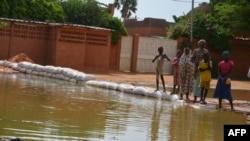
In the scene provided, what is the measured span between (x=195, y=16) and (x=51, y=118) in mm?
26997

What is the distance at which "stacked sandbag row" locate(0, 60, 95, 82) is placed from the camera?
19636mm

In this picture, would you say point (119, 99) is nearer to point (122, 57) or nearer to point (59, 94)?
point (59, 94)

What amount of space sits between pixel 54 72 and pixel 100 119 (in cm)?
1148

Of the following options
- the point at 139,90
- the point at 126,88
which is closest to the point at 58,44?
the point at 126,88

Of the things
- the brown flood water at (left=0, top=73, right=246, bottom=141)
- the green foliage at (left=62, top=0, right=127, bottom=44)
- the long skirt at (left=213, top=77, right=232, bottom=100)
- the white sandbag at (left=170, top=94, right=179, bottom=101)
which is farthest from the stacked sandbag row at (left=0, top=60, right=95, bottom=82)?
the green foliage at (left=62, top=0, right=127, bottom=44)

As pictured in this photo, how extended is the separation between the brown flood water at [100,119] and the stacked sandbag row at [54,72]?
5.44 metres

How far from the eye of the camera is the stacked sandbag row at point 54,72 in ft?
64.4

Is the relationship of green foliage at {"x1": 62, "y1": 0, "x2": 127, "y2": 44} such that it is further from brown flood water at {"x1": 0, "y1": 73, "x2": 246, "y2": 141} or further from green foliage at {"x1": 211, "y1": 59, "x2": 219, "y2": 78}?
brown flood water at {"x1": 0, "y1": 73, "x2": 246, "y2": 141}

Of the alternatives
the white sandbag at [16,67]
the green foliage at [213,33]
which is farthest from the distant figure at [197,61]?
the green foliage at [213,33]

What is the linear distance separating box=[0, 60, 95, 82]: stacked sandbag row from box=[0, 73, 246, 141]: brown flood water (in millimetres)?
5440

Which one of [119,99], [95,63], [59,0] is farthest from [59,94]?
[59,0]

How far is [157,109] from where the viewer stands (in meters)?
12.1

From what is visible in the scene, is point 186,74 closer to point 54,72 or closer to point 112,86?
point 112,86

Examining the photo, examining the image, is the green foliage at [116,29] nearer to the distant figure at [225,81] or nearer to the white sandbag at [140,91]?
the white sandbag at [140,91]
